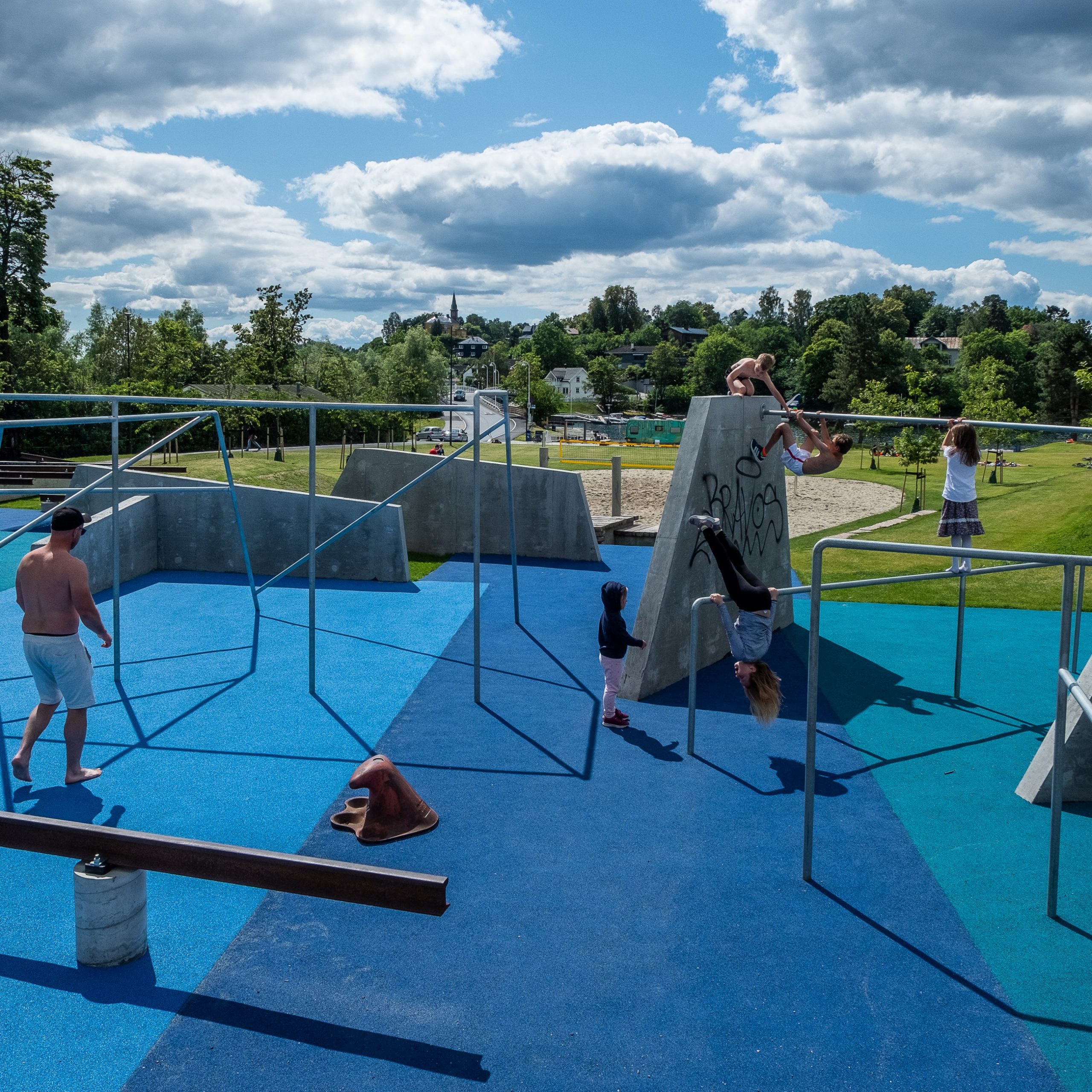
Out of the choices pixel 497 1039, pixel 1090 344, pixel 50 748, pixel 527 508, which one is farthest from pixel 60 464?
pixel 1090 344

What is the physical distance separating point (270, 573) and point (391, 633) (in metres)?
4.74

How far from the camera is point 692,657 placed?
7.60 meters

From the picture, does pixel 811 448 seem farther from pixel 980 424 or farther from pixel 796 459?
pixel 980 424

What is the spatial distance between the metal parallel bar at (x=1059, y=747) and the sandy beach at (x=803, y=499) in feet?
52.4

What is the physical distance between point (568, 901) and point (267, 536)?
1133 cm

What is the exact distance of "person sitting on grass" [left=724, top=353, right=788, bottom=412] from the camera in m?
9.13

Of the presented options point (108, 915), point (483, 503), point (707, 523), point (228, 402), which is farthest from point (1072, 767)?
point (483, 503)

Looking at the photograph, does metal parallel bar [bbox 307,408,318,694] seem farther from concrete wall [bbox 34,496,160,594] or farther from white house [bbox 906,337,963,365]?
white house [bbox 906,337,963,365]

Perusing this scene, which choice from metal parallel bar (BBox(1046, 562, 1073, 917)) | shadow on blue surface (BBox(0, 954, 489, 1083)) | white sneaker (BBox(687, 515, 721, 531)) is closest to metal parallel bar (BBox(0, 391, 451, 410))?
white sneaker (BBox(687, 515, 721, 531))

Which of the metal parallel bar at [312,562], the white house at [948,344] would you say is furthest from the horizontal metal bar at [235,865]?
the white house at [948,344]

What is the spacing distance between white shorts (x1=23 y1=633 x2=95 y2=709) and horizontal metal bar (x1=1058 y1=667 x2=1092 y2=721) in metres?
6.30

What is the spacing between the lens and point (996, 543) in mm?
19672

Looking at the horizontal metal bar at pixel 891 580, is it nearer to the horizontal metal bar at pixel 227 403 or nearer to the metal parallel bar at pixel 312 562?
the horizontal metal bar at pixel 227 403

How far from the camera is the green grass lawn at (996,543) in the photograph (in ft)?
48.3
